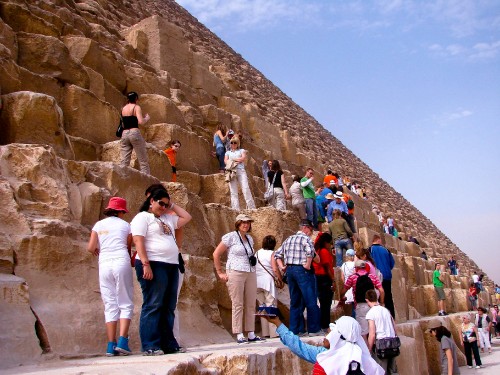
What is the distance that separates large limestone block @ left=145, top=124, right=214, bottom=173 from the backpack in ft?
10.9

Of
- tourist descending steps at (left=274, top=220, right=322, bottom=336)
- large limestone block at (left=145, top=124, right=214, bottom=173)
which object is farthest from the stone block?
tourist descending steps at (left=274, top=220, right=322, bottom=336)

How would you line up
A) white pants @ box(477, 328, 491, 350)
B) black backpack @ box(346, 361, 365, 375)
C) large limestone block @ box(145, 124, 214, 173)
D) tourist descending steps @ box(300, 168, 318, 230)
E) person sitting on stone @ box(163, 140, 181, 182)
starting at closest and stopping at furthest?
1. black backpack @ box(346, 361, 365, 375)
2. person sitting on stone @ box(163, 140, 181, 182)
3. large limestone block @ box(145, 124, 214, 173)
4. tourist descending steps @ box(300, 168, 318, 230)
5. white pants @ box(477, 328, 491, 350)

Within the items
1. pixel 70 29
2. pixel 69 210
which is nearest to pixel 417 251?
pixel 70 29

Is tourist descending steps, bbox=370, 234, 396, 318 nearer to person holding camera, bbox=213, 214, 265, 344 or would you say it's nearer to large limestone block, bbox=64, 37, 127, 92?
person holding camera, bbox=213, 214, 265, 344

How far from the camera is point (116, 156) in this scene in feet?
23.0

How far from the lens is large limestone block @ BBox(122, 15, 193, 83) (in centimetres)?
1198

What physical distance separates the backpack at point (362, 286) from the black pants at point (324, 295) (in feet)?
1.03

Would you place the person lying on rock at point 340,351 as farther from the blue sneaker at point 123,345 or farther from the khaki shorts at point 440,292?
the khaki shorts at point 440,292

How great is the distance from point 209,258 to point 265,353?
8.32 ft

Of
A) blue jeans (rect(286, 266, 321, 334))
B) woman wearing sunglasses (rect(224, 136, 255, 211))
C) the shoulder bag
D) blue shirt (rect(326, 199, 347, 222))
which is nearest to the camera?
the shoulder bag

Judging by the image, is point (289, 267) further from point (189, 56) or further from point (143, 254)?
point (189, 56)

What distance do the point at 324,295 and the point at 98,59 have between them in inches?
195

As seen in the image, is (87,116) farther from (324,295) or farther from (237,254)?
(324,295)

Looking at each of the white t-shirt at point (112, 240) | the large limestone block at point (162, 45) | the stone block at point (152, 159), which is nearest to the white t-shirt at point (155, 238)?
the white t-shirt at point (112, 240)
